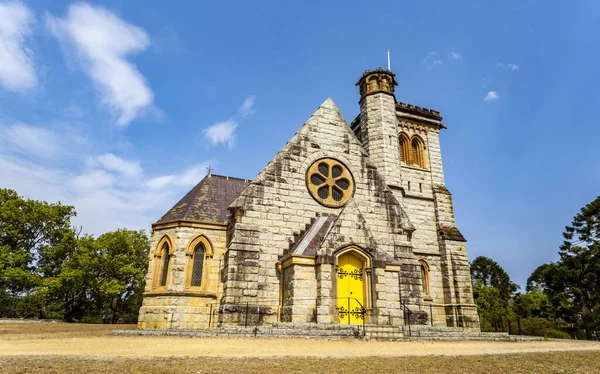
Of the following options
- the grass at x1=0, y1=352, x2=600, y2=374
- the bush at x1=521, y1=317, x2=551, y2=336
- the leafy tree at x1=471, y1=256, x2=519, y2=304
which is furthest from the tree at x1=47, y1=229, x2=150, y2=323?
the leafy tree at x1=471, y1=256, x2=519, y2=304

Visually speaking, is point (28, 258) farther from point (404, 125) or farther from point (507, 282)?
point (507, 282)

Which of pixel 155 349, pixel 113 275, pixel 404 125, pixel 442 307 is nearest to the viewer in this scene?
pixel 155 349

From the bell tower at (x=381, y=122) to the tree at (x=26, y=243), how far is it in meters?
27.5

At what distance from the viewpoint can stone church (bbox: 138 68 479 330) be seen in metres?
14.3

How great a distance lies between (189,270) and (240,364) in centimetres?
1198

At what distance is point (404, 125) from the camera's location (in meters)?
26.1

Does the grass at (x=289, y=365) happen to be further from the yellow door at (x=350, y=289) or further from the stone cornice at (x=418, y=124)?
the stone cornice at (x=418, y=124)

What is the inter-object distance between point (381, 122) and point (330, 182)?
717 centimetres

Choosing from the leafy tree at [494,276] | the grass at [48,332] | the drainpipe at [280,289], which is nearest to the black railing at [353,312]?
the drainpipe at [280,289]

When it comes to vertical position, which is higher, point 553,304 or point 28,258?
point 28,258

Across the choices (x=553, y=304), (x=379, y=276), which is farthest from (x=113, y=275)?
(x=553, y=304)

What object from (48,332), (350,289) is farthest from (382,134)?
(48,332)

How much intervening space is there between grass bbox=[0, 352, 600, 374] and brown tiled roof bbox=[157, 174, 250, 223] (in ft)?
38.7

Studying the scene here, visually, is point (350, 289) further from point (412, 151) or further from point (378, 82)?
point (378, 82)
